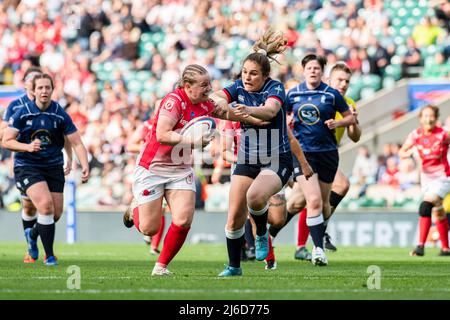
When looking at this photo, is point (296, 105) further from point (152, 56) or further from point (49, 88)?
point (152, 56)

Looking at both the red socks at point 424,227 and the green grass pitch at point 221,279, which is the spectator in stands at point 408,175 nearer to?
the red socks at point 424,227

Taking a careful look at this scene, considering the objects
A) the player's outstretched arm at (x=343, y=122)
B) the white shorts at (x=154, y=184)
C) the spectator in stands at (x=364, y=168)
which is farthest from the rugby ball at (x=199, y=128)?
the spectator in stands at (x=364, y=168)

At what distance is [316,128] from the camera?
12.6m

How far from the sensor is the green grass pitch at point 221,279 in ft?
26.2

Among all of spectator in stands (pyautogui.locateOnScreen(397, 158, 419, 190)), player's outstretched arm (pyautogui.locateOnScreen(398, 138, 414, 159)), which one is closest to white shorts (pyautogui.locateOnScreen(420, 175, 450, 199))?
player's outstretched arm (pyautogui.locateOnScreen(398, 138, 414, 159))

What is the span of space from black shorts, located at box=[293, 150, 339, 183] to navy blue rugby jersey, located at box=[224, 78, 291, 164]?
7.19 feet

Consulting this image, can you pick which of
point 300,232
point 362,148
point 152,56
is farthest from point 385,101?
point 300,232

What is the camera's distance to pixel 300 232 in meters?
13.5

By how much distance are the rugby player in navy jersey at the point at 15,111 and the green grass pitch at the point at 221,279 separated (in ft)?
1.66

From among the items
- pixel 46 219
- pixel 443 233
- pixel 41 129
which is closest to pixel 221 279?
pixel 46 219

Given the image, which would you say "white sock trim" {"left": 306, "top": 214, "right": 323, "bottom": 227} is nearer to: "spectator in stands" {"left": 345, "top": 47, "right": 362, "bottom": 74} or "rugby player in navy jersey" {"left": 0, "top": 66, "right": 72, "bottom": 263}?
"rugby player in navy jersey" {"left": 0, "top": 66, "right": 72, "bottom": 263}

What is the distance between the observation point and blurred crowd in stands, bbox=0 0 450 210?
75.7 feet

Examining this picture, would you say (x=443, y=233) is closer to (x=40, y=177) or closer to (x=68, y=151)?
(x=68, y=151)
